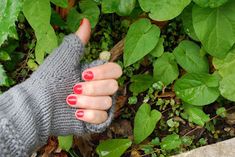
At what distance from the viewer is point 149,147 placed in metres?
2.06

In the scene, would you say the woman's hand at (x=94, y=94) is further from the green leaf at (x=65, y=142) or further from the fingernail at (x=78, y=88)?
the green leaf at (x=65, y=142)

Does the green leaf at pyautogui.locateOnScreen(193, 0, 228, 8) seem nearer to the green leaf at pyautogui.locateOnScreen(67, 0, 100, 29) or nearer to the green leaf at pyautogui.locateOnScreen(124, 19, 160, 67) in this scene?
the green leaf at pyautogui.locateOnScreen(124, 19, 160, 67)

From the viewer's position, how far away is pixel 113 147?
6.46 feet

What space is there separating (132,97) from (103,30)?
325 millimetres

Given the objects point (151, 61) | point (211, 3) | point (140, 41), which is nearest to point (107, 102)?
point (140, 41)

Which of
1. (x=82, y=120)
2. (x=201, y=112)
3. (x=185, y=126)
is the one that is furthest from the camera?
(x=185, y=126)

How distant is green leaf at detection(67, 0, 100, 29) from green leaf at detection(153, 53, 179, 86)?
297mm

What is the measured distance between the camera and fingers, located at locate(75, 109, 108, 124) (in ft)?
5.20

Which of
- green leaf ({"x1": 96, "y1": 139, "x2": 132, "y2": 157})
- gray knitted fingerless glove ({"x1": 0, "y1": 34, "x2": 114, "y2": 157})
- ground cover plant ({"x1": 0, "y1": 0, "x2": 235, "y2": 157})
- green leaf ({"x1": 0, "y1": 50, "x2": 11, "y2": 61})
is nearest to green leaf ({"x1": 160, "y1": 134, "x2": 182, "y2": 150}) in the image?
ground cover plant ({"x1": 0, "y1": 0, "x2": 235, "y2": 157})

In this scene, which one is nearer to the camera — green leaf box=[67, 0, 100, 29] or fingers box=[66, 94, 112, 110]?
fingers box=[66, 94, 112, 110]

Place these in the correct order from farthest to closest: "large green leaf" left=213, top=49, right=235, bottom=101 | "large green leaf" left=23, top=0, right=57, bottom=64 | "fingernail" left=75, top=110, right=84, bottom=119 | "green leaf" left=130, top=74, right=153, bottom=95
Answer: "green leaf" left=130, top=74, right=153, bottom=95 < "large green leaf" left=213, top=49, right=235, bottom=101 < "large green leaf" left=23, top=0, right=57, bottom=64 < "fingernail" left=75, top=110, right=84, bottom=119

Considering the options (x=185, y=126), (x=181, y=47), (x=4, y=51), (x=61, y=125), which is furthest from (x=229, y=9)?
(x=4, y=51)

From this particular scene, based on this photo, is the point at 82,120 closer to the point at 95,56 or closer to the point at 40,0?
the point at 40,0

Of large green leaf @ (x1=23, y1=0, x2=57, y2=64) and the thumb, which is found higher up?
large green leaf @ (x1=23, y1=0, x2=57, y2=64)
